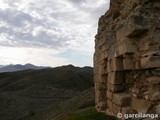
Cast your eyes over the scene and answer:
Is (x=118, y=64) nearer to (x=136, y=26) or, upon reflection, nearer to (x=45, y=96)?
(x=136, y=26)

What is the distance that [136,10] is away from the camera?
425 inches

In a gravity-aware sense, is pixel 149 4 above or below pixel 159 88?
above

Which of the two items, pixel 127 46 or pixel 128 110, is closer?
pixel 127 46

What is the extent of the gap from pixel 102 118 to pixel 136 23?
5.33 meters

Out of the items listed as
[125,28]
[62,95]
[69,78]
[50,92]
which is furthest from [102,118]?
[69,78]

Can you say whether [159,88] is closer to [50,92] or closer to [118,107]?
[118,107]

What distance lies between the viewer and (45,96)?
5934 centimetres

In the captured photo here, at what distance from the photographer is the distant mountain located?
117 feet

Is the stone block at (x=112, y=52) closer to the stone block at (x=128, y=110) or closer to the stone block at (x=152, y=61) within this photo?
the stone block at (x=128, y=110)

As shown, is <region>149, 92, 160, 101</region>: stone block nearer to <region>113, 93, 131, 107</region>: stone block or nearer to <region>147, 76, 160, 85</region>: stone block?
<region>147, 76, 160, 85</region>: stone block

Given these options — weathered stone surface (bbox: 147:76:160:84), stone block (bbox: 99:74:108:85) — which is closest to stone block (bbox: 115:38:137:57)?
weathered stone surface (bbox: 147:76:160:84)

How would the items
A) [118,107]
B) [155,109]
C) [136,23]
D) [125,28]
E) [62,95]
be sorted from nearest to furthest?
[155,109]
[136,23]
[125,28]
[118,107]
[62,95]

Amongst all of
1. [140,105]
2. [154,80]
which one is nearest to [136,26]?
[154,80]

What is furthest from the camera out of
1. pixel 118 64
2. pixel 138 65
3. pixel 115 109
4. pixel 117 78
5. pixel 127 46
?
pixel 115 109
